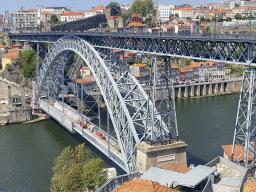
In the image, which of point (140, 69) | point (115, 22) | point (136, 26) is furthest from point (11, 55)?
point (115, 22)

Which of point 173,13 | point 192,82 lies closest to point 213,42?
point 192,82

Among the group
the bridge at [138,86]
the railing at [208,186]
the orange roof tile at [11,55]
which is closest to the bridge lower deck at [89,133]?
the bridge at [138,86]

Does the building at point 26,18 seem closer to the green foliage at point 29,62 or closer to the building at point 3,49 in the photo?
the building at point 3,49

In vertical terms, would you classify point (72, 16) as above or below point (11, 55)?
above

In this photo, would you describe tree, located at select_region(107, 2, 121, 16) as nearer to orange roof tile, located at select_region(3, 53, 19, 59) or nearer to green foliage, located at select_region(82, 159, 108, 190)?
orange roof tile, located at select_region(3, 53, 19, 59)

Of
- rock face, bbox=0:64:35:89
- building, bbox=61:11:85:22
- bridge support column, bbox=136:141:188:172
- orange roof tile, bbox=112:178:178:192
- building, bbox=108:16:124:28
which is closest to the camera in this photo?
orange roof tile, bbox=112:178:178:192

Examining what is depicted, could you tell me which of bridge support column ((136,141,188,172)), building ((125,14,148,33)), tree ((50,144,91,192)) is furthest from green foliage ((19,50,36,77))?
bridge support column ((136,141,188,172))

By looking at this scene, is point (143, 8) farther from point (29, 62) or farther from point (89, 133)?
point (89, 133)
